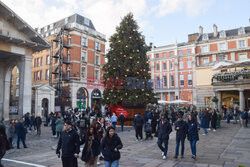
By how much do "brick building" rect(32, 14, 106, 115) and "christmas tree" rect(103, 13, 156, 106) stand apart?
15218mm

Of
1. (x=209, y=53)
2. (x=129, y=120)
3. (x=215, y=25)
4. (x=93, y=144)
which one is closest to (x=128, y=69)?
(x=129, y=120)

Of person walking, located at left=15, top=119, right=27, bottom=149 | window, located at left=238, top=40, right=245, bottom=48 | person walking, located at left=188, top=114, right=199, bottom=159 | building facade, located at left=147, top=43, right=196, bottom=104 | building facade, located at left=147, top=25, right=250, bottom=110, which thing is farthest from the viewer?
building facade, located at left=147, top=43, right=196, bottom=104

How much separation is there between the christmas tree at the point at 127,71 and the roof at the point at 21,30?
318 inches

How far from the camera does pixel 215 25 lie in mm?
49188

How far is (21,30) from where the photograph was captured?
72.1 ft

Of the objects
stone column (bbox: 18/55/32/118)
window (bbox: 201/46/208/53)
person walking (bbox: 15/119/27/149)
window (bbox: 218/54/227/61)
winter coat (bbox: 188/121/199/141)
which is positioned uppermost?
window (bbox: 201/46/208/53)

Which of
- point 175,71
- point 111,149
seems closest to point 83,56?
point 175,71

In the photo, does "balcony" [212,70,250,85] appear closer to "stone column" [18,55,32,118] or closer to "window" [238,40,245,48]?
"stone column" [18,55,32,118]

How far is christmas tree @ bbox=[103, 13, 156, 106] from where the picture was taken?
20.5m

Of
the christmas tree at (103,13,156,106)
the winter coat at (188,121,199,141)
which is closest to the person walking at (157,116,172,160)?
the winter coat at (188,121,199,141)

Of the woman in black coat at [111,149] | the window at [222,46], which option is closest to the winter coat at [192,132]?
the woman in black coat at [111,149]

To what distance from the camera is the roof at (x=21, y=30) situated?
20141 millimetres

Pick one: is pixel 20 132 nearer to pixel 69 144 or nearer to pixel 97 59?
pixel 69 144

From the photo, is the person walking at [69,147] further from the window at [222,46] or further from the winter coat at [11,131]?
the window at [222,46]
